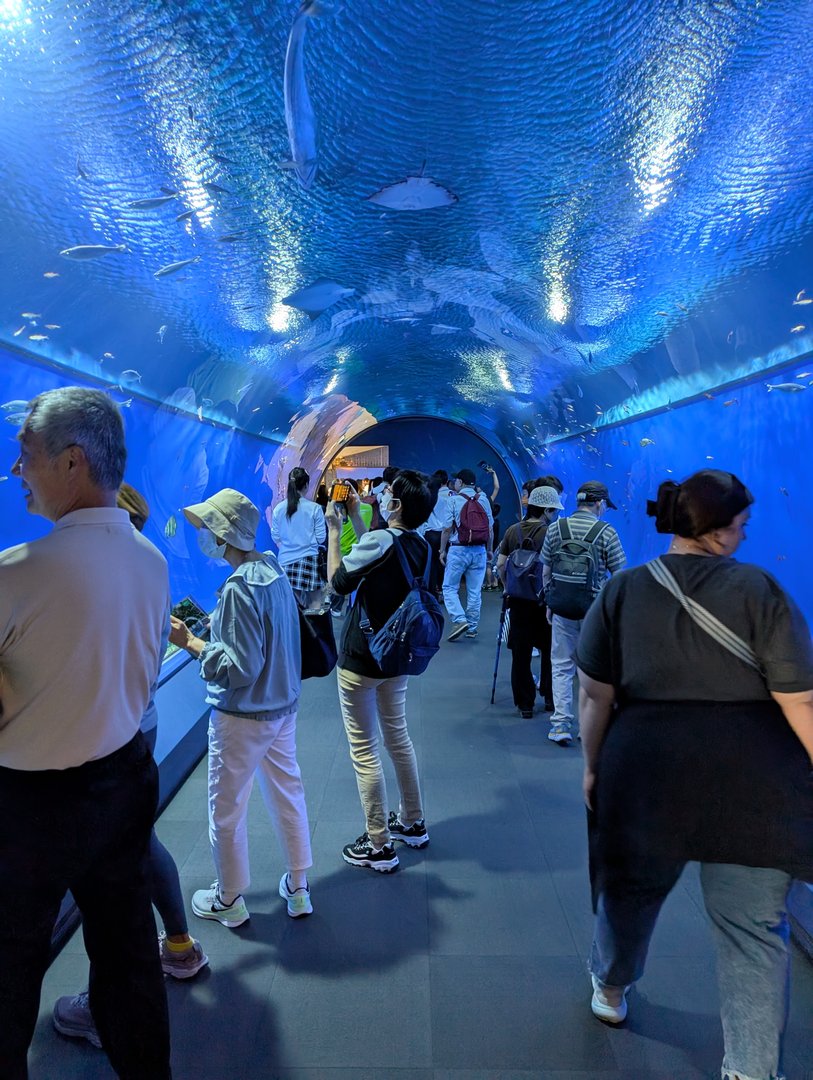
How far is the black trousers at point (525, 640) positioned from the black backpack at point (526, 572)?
0.34ft

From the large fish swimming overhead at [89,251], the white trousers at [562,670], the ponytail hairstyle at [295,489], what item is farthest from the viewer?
the ponytail hairstyle at [295,489]

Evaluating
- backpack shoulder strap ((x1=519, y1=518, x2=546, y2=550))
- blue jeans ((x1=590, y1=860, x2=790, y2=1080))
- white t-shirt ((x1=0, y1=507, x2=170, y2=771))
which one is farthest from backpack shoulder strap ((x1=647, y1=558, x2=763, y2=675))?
backpack shoulder strap ((x1=519, y1=518, x2=546, y2=550))

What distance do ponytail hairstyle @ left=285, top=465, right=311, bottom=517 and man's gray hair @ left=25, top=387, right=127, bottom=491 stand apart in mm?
4284

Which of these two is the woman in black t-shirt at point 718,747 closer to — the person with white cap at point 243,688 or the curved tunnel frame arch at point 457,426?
the person with white cap at point 243,688

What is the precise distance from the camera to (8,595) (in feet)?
5.06

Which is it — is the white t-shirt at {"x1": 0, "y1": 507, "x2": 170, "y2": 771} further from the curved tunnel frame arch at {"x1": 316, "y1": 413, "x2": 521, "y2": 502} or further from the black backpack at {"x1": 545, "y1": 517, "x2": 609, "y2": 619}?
the curved tunnel frame arch at {"x1": 316, "y1": 413, "x2": 521, "y2": 502}

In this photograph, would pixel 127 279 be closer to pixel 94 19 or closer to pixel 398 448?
pixel 94 19

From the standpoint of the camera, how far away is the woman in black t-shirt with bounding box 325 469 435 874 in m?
3.14

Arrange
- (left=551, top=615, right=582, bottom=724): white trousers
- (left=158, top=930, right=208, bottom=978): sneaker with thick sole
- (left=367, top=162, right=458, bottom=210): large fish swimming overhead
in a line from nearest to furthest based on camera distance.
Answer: (left=158, top=930, right=208, bottom=978): sneaker with thick sole < (left=367, top=162, right=458, bottom=210): large fish swimming overhead < (left=551, top=615, right=582, bottom=724): white trousers

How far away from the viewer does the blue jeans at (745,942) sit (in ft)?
6.08

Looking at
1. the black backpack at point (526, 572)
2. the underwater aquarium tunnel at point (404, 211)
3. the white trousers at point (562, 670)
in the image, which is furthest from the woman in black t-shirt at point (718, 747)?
the black backpack at point (526, 572)

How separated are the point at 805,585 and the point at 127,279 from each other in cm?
429

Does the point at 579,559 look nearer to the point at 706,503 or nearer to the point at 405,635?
the point at 405,635

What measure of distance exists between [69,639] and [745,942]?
1971 mm
